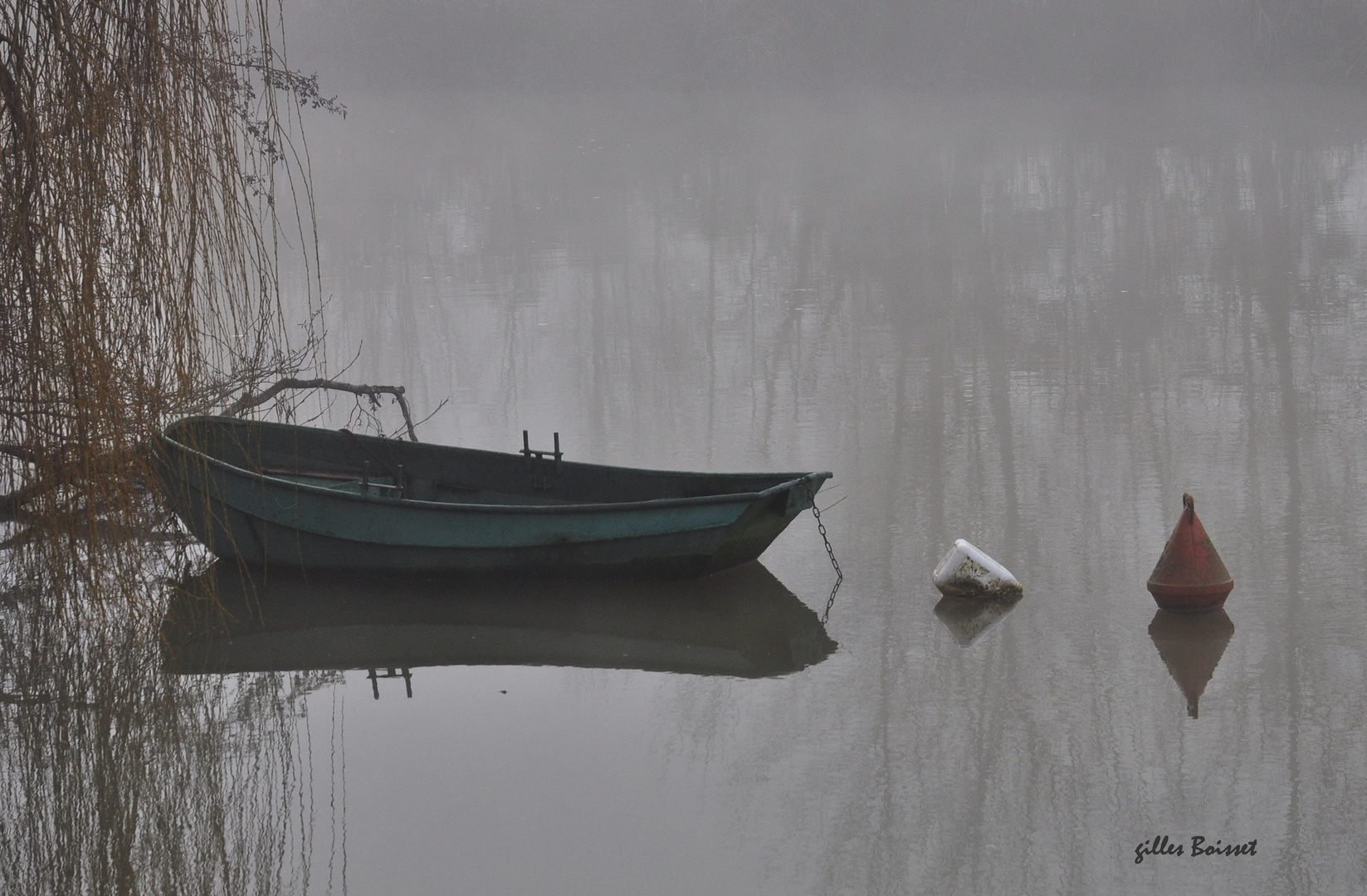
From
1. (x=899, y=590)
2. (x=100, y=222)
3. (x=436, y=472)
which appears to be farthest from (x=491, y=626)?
(x=100, y=222)

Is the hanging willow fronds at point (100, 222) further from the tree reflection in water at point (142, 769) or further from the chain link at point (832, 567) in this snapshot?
the chain link at point (832, 567)

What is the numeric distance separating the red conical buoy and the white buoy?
698 millimetres

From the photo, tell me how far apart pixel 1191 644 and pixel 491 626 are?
10.1 feet

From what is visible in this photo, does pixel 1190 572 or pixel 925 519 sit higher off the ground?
pixel 925 519

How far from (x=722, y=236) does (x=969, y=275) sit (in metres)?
4.87

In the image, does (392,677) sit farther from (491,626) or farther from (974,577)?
(974,577)

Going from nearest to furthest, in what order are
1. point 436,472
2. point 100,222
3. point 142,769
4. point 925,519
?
point 100,222 → point 142,769 → point 436,472 → point 925,519

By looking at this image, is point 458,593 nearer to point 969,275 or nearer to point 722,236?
point 969,275

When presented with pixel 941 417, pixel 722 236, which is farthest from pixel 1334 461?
pixel 722 236

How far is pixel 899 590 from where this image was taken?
7160mm

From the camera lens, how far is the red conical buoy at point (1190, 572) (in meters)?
6.44
